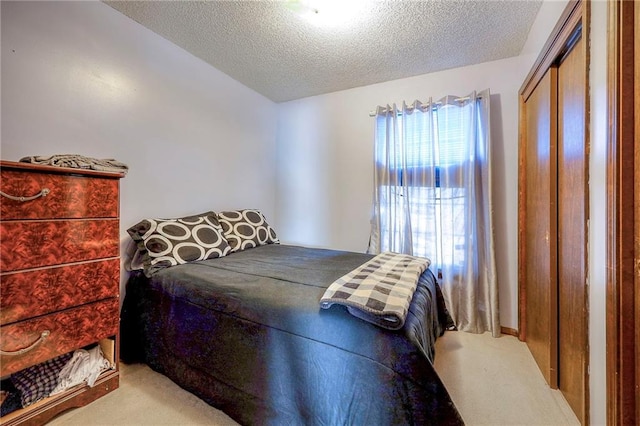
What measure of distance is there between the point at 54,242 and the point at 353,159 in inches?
98.8

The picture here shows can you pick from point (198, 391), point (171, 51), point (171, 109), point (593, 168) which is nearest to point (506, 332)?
point (593, 168)

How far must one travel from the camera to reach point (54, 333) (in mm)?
1225

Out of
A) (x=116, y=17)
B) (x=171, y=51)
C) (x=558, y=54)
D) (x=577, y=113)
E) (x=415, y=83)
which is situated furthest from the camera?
(x=415, y=83)

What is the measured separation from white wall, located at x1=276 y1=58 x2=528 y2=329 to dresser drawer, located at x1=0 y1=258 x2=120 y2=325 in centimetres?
206

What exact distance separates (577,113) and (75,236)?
2615mm

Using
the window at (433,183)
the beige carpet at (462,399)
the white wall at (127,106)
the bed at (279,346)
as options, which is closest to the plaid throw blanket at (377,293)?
the bed at (279,346)

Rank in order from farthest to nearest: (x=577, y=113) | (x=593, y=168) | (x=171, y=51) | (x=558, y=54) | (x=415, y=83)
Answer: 1. (x=415, y=83)
2. (x=171, y=51)
3. (x=558, y=54)
4. (x=577, y=113)
5. (x=593, y=168)

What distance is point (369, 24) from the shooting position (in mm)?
1844

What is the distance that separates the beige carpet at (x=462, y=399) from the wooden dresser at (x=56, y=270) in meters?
0.13

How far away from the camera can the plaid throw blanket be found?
3.14 feet

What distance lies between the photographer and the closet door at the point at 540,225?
1.49 meters

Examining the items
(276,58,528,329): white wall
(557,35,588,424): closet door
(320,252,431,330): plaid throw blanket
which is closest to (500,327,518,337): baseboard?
A: (276,58,528,329): white wall

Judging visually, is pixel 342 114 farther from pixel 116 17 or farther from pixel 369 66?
pixel 116 17

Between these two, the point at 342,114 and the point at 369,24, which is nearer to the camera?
the point at 369,24
